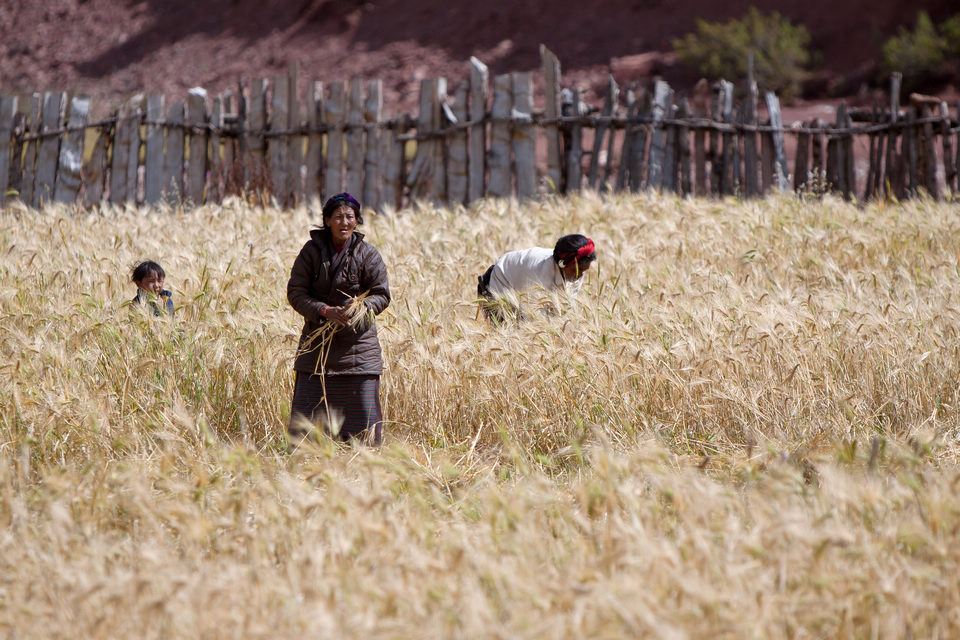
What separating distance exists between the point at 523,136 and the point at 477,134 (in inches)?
19.4

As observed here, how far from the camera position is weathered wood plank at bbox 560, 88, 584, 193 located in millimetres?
9133

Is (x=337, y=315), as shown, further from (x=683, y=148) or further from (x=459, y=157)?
(x=683, y=148)

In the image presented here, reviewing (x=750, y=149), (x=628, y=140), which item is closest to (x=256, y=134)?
(x=628, y=140)

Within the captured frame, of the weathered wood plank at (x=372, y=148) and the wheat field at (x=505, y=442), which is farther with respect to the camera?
the weathered wood plank at (x=372, y=148)

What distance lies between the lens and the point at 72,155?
31.8ft

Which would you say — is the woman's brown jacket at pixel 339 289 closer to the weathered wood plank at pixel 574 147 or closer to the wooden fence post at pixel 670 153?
the weathered wood plank at pixel 574 147

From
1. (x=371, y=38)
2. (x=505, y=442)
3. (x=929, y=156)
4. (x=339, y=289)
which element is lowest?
(x=505, y=442)

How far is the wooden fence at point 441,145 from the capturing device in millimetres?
9102

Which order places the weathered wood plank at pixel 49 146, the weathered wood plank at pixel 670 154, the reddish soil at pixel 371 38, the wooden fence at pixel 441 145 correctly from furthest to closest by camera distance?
the reddish soil at pixel 371 38, the weathered wood plank at pixel 49 146, the weathered wood plank at pixel 670 154, the wooden fence at pixel 441 145

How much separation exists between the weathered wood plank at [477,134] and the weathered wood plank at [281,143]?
83.2 inches

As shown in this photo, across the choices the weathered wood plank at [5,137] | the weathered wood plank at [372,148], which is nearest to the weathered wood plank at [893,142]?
the weathered wood plank at [372,148]

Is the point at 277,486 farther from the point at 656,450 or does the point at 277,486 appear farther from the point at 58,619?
the point at 656,450

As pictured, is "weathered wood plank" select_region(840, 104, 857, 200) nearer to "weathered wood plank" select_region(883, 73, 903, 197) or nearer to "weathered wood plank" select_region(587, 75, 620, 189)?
"weathered wood plank" select_region(883, 73, 903, 197)

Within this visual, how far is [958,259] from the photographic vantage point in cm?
582
